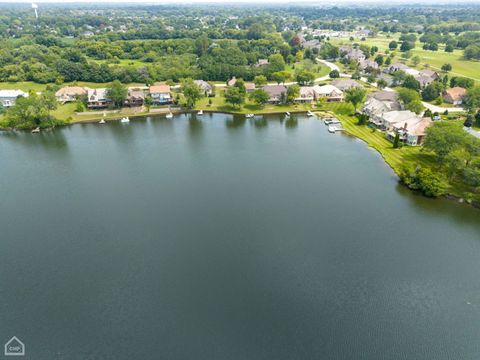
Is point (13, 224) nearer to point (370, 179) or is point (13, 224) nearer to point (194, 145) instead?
point (194, 145)

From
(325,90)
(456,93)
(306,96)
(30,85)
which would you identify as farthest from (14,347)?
(456,93)

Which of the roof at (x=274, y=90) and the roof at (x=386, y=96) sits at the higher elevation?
the roof at (x=274, y=90)

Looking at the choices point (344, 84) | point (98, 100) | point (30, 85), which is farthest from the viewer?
point (30, 85)

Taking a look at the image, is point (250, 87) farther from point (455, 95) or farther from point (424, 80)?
point (455, 95)

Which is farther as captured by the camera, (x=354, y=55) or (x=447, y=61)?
(x=354, y=55)

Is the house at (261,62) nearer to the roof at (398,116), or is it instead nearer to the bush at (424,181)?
the roof at (398,116)

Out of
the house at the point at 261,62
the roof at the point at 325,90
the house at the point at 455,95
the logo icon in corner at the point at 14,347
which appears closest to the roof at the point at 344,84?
the roof at the point at 325,90
